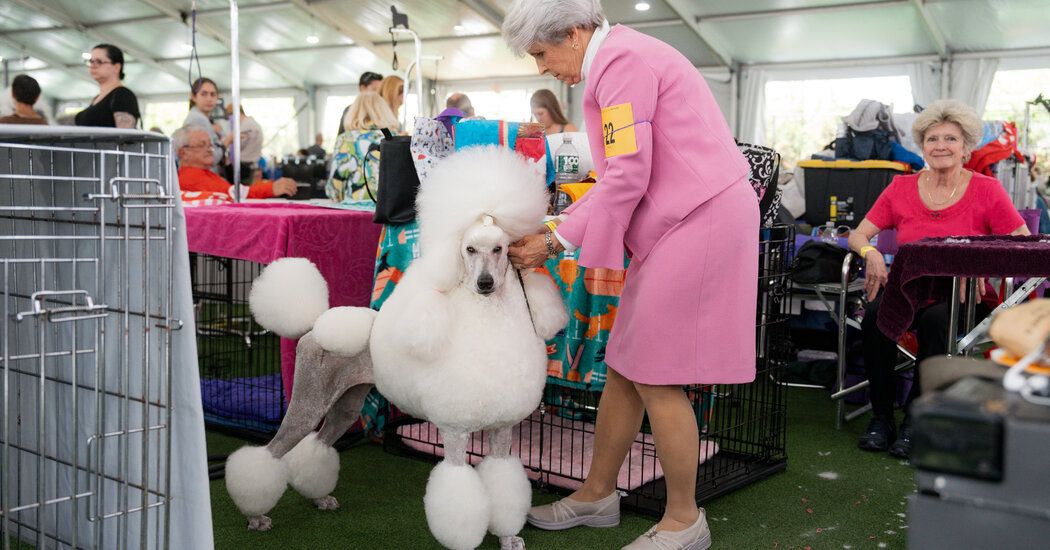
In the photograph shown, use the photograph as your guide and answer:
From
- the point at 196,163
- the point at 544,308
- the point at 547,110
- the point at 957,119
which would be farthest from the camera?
the point at 547,110

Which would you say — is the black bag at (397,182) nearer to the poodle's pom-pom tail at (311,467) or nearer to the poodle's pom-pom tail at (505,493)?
the poodle's pom-pom tail at (311,467)

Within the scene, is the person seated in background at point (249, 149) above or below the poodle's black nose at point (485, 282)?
above

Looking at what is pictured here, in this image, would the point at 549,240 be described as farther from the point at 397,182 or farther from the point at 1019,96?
the point at 1019,96

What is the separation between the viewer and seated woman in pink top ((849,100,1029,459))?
3.13 meters

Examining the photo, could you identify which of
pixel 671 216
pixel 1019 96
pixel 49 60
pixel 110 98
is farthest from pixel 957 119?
pixel 49 60

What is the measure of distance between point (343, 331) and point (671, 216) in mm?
830

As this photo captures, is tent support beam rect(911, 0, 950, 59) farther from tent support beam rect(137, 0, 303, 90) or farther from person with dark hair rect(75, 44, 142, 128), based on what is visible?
tent support beam rect(137, 0, 303, 90)

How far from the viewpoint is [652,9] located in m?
11.2

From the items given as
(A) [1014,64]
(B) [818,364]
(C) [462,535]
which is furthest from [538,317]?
(A) [1014,64]

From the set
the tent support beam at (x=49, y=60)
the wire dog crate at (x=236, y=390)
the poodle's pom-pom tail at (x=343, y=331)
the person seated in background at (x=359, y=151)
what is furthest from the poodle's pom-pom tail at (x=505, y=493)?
the tent support beam at (x=49, y=60)

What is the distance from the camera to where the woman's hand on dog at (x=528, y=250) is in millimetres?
1996

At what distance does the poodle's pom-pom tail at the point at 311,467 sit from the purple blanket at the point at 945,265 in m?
1.79

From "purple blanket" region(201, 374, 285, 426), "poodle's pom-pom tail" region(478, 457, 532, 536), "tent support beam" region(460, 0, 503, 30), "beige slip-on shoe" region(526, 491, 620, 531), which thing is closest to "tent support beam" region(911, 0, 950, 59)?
"tent support beam" region(460, 0, 503, 30)

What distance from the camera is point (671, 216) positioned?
195 cm
